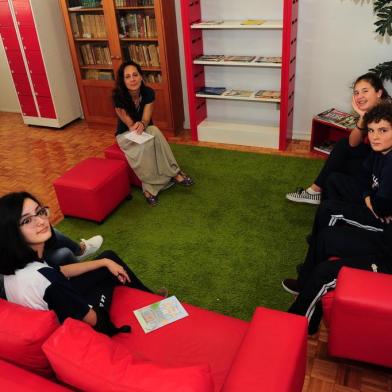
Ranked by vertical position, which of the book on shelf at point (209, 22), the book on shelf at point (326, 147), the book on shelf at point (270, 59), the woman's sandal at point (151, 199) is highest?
the book on shelf at point (209, 22)

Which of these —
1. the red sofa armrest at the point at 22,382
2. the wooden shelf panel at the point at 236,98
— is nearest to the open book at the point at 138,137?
the wooden shelf panel at the point at 236,98

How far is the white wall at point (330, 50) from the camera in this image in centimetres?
357

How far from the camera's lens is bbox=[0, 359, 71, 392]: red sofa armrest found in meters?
1.17

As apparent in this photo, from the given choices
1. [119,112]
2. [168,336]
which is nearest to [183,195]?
[119,112]

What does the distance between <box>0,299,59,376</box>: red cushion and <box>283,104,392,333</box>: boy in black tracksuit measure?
1193mm

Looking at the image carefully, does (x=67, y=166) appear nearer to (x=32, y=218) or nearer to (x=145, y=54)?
(x=145, y=54)

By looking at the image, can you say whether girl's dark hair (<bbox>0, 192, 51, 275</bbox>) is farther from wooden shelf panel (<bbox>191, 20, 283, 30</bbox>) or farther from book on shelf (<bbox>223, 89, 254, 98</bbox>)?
book on shelf (<bbox>223, 89, 254, 98</bbox>)

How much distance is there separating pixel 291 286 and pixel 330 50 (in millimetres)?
2469

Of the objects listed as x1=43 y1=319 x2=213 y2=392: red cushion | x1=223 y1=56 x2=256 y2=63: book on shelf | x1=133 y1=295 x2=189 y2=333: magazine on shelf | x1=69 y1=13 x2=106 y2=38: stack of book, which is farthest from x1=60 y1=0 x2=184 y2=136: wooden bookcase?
x1=43 y1=319 x2=213 y2=392: red cushion

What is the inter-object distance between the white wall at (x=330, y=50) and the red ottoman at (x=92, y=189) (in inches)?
79.8

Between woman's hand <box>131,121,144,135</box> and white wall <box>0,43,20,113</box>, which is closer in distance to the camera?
woman's hand <box>131,121,144,135</box>

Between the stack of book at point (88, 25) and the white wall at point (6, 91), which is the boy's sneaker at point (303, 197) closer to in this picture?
the stack of book at point (88, 25)

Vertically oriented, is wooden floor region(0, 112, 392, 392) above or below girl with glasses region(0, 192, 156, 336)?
below

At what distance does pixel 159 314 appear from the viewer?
183 centimetres
